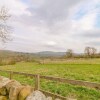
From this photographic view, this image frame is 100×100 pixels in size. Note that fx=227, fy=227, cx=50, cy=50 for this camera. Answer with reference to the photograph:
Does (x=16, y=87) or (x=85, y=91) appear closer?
(x=16, y=87)

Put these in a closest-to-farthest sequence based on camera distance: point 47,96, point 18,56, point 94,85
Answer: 1. point 94,85
2. point 47,96
3. point 18,56

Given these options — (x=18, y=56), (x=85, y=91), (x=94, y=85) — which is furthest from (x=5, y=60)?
(x=94, y=85)

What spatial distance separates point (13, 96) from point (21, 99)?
48cm

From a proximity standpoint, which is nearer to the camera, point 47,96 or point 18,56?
point 47,96

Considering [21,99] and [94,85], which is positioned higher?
[94,85]

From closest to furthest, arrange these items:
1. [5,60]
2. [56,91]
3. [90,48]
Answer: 1. [56,91]
2. [5,60]
3. [90,48]

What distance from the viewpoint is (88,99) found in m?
8.13

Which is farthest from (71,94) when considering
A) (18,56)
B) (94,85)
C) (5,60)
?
(18,56)

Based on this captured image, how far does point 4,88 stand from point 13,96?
105 centimetres

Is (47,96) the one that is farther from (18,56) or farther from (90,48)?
(90,48)

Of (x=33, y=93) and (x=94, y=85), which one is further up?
(x=94, y=85)

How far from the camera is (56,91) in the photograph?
30.9 feet

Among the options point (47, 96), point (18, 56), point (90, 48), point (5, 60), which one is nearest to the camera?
point (47, 96)

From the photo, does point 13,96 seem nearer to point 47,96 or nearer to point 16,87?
point 16,87
